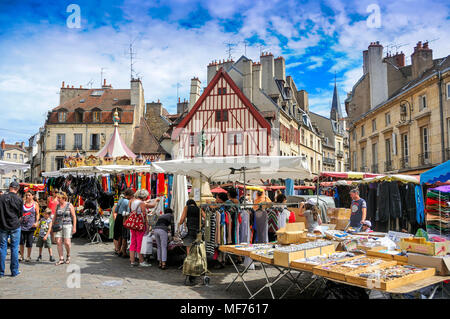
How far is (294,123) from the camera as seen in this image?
101ft

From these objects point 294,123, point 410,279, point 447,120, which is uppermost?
point 294,123

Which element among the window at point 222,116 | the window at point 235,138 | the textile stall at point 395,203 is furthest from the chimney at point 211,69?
the textile stall at point 395,203

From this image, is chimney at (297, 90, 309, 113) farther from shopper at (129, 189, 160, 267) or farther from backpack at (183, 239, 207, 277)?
backpack at (183, 239, 207, 277)

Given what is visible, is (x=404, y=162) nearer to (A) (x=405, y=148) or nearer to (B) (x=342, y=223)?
(A) (x=405, y=148)

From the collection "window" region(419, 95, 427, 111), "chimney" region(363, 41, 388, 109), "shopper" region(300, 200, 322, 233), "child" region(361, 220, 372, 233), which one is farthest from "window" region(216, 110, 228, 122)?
"child" region(361, 220, 372, 233)

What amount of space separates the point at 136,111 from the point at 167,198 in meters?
25.1

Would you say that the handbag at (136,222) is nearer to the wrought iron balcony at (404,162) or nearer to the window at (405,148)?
the wrought iron balcony at (404,162)

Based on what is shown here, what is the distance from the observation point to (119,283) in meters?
5.39

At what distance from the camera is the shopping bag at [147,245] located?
22.5 ft

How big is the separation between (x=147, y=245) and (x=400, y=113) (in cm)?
1747

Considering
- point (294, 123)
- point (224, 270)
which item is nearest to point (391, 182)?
point (224, 270)

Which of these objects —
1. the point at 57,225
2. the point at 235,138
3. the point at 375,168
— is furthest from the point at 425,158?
the point at 57,225

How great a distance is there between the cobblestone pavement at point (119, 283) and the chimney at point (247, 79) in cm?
2102
